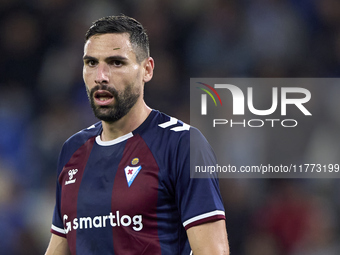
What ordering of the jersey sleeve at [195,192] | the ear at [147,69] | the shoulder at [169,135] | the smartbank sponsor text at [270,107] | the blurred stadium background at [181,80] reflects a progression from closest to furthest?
the jersey sleeve at [195,192], the shoulder at [169,135], the ear at [147,69], the blurred stadium background at [181,80], the smartbank sponsor text at [270,107]

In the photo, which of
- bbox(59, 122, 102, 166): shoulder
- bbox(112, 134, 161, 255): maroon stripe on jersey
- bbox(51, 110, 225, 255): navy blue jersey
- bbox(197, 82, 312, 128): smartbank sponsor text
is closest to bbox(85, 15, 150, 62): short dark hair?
bbox(51, 110, 225, 255): navy blue jersey

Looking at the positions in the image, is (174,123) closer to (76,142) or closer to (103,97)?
(103,97)

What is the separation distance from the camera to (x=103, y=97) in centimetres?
225

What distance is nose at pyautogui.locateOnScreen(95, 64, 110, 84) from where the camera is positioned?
86.7 inches

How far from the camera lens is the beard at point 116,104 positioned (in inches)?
88.0

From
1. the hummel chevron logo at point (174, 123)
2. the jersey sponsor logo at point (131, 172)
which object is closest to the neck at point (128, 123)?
the hummel chevron logo at point (174, 123)

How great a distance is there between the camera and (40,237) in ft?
14.3

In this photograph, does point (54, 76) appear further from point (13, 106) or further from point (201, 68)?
point (201, 68)

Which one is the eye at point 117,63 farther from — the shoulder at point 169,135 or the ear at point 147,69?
the shoulder at point 169,135

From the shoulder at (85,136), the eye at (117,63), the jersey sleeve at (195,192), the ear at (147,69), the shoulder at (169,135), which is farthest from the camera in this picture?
the shoulder at (85,136)

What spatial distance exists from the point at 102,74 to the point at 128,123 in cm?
27

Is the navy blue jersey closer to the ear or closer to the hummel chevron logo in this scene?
the hummel chevron logo

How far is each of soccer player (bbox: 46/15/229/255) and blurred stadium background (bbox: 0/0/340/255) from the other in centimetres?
211

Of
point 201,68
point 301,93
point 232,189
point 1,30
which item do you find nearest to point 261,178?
point 232,189
